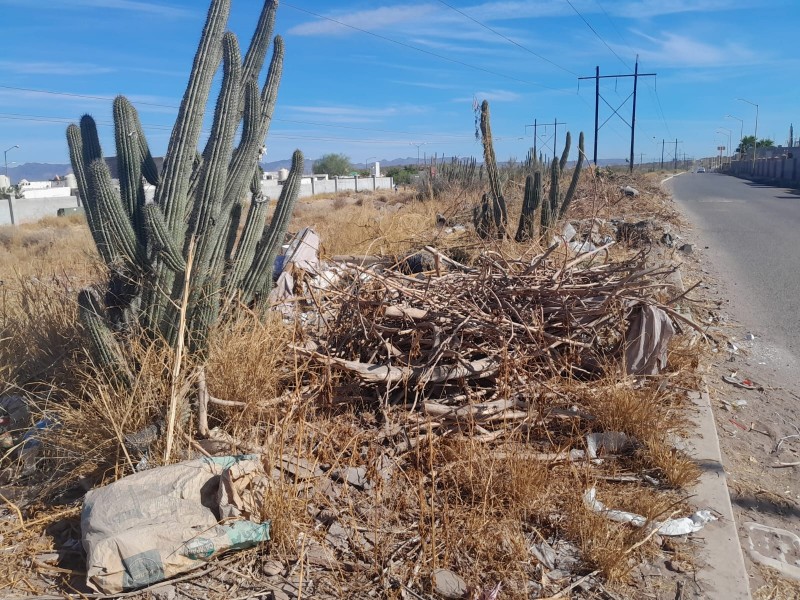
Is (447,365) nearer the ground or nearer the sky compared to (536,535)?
nearer the sky

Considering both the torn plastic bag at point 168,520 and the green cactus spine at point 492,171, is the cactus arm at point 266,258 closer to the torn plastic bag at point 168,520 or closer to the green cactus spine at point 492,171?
the torn plastic bag at point 168,520

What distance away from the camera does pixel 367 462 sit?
4137 mm

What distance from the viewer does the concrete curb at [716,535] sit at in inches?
126

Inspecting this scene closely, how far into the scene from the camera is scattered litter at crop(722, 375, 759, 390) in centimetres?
598

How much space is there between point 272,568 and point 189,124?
3381 millimetres

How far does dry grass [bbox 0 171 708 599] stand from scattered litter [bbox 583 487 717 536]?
0.24 feet

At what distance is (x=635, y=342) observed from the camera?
5.34 m

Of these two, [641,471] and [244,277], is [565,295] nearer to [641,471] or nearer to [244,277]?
[641,471]

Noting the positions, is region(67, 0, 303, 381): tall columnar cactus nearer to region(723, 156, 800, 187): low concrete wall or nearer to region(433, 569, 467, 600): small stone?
region(433, 569, 467, 600): small stone

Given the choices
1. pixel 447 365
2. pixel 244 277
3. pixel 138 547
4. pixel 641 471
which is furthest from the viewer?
pixel 244 277

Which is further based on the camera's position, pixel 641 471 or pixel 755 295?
pixel 755 295

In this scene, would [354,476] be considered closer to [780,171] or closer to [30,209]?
[30,209]

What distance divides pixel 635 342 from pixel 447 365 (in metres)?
1.53

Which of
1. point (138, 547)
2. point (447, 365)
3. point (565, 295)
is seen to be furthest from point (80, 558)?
point (565, 295)
